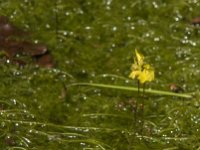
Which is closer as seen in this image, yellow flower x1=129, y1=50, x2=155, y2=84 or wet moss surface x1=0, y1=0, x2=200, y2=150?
yellow flower x1=129, y1=50, x2=155, y2=84

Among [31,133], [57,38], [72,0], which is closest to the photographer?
[31,133]

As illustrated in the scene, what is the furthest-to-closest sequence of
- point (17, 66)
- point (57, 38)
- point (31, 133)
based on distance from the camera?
1. point (57, 38)
2. point (17, 66)
3. point (31, 133)

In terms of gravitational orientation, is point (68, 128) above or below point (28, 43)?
below

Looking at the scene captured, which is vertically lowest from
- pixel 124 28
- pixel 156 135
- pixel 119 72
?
pixel 156 135

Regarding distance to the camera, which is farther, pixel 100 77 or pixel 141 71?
pixel 100 77

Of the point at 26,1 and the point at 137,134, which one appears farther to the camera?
the point at 26,1

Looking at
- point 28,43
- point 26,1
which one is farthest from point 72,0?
point 28,43

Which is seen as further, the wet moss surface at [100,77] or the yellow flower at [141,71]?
the wet moss surface at [100,77]

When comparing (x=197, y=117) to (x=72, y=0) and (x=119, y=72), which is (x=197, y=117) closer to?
(x=119, y=72)
